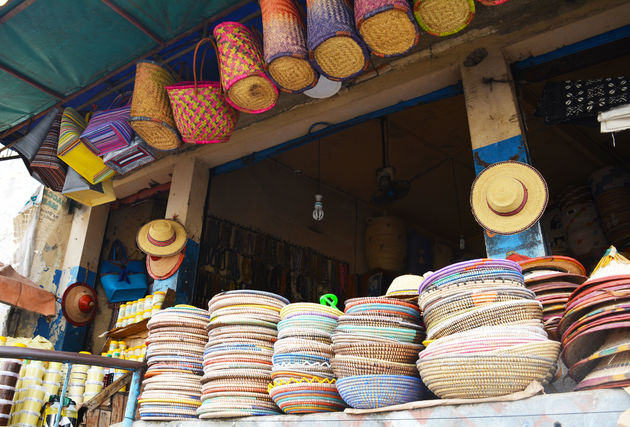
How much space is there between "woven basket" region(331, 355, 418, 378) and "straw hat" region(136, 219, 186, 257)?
3.01 meters

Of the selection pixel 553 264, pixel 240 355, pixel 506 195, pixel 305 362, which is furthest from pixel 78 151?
pixel 553 264

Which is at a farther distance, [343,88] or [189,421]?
[343,88]

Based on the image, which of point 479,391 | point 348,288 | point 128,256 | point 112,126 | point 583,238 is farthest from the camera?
point 348,288

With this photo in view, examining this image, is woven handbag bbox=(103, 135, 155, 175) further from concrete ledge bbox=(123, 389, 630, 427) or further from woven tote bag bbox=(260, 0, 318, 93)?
concrete ledge bbox=(123, 389, 630, 427)

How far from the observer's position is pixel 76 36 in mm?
3959

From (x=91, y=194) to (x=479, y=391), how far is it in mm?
4356

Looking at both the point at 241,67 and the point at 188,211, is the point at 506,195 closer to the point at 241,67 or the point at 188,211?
the point at 241,67

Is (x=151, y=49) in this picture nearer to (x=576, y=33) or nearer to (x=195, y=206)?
(x=195, y=206)

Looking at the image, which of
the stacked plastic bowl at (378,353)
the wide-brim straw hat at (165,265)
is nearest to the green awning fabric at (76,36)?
the wide-brim straw hat at (165,265)

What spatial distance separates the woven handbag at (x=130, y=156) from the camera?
167 inches

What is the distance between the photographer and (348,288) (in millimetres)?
7230

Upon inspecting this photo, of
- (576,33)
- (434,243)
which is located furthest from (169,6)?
(434,243)

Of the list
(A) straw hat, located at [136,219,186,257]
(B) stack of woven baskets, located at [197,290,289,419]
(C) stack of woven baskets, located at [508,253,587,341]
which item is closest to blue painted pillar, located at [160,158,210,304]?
(A) straw hat, located at [136,219,186,257]

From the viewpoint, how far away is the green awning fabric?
3.70m
